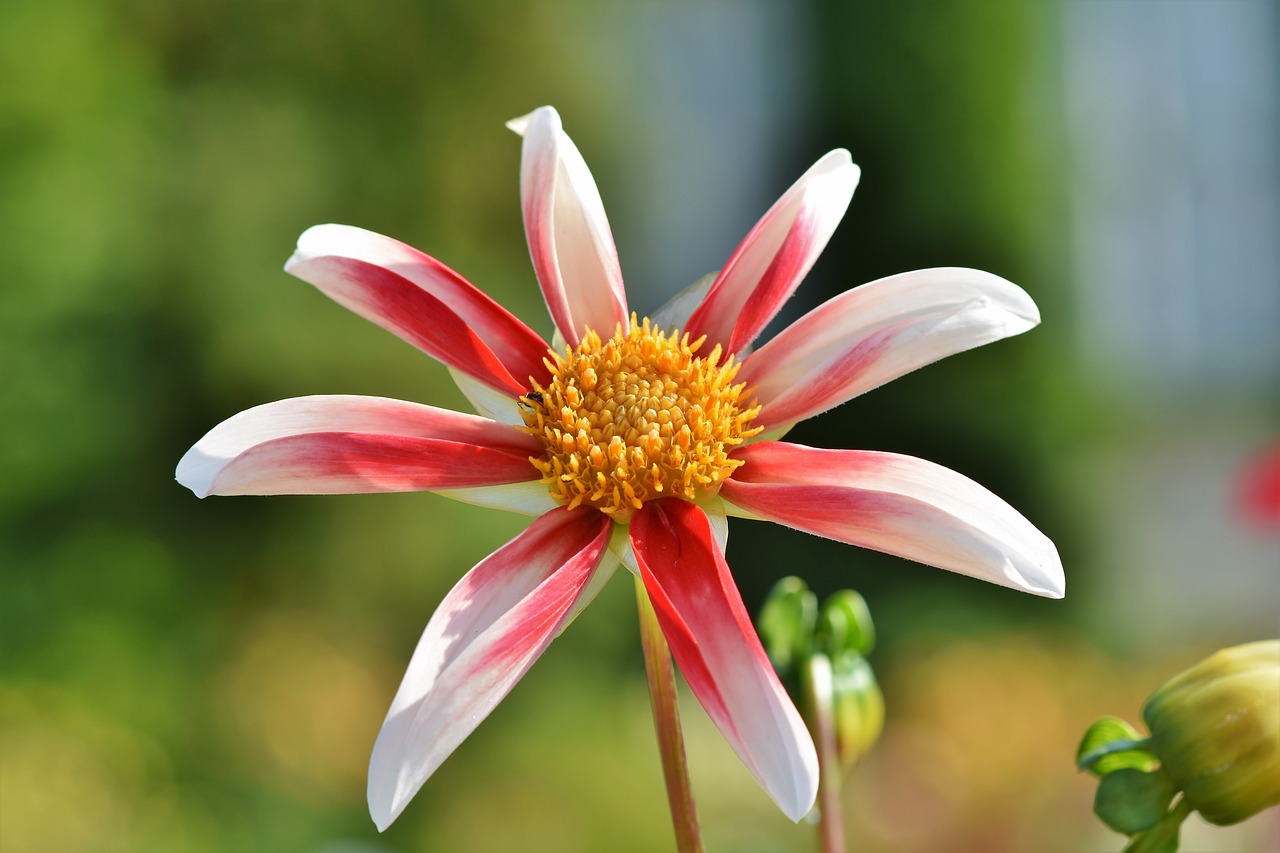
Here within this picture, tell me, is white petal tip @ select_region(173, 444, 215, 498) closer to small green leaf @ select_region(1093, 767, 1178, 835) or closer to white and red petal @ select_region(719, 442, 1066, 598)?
white and red petal @ select_region(719, 442, 1066, 598)

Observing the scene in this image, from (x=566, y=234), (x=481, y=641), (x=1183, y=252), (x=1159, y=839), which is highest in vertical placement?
(x=1183, y=252)

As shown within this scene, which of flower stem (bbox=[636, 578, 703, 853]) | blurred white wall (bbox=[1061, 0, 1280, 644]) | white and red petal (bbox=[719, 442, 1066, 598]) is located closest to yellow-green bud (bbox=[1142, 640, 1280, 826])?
white and red petal (bbox=[719, 442, 1066, 598])

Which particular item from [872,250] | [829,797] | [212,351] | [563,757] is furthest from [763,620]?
[872,250]

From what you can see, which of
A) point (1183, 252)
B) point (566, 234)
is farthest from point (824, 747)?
point (1183, 252)

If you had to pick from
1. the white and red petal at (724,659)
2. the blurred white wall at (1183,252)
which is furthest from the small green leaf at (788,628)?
the blurred white wall at (1183,252)

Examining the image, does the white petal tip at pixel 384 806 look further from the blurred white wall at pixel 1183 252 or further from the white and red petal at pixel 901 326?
the blurred white wall at pixel 1183 252

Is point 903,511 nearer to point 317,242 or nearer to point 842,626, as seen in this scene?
point 842,626
